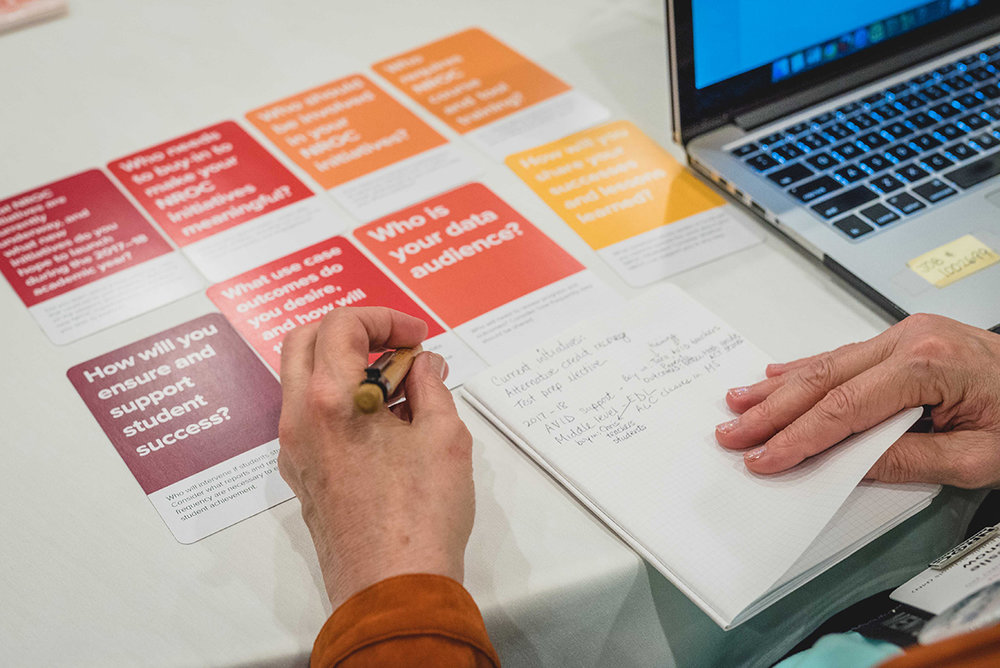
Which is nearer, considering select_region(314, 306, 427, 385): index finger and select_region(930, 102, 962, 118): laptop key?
select_region(314, 306, 427, 385): index finger

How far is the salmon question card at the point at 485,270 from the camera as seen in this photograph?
86cm

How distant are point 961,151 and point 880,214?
15cm

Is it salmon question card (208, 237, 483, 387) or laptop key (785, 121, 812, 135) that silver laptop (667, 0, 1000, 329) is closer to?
laptop key (785, 121, 812, 135)

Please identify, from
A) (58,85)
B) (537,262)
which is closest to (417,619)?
(537,262)

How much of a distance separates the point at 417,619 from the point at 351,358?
0.64 feet

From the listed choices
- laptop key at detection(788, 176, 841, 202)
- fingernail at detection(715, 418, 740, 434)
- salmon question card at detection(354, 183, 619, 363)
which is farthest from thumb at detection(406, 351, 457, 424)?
laptop key at detection(788, 176, 841, 202)

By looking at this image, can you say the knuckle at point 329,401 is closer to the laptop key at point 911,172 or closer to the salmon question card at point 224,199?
the salmon question card at point 224,199

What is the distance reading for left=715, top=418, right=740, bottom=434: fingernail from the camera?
72cm

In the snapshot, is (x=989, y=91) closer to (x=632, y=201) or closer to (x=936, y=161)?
(x=936, y=161)

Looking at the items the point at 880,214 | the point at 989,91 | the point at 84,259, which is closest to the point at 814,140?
the point at 880,214

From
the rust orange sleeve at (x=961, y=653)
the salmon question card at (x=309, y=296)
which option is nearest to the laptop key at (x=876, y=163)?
the salmon question card at (x=309, y=296)

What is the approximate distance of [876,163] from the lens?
3.10 ft

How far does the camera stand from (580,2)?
4.33 ft

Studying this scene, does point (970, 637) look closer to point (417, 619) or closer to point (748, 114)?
point (417, 619)
